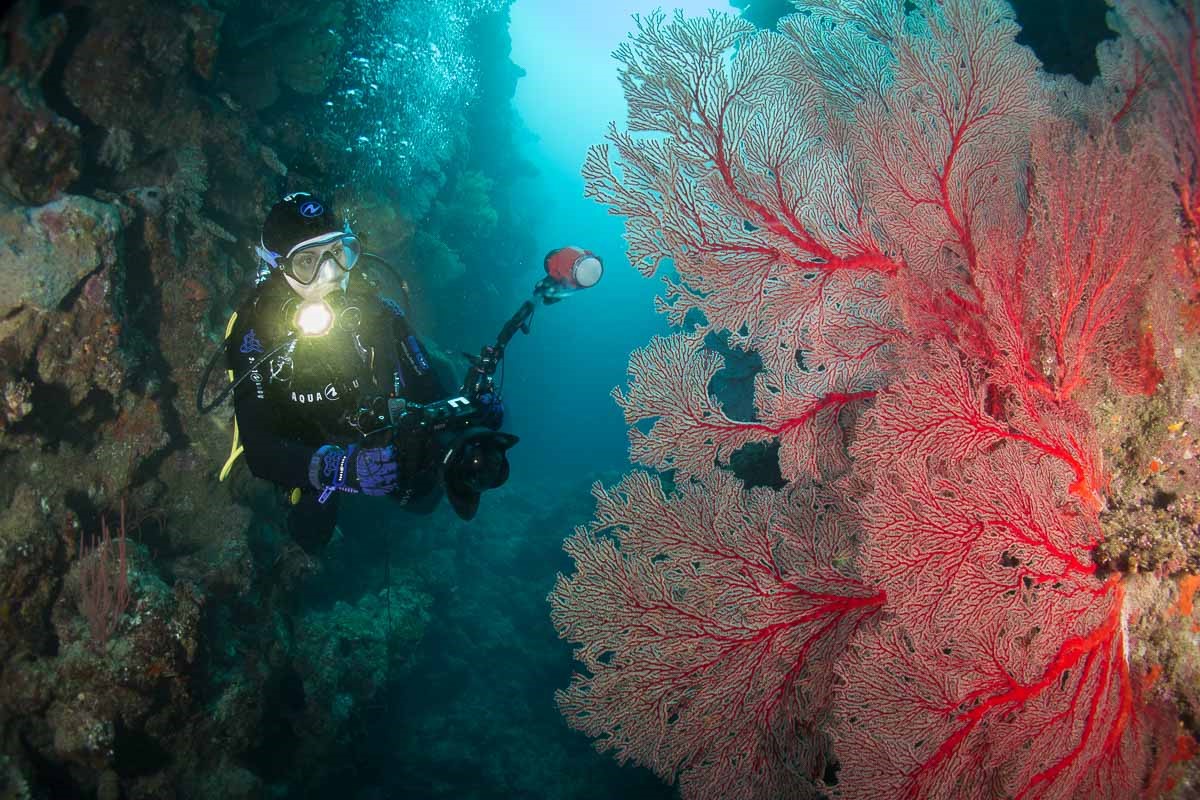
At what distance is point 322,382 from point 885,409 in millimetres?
3528

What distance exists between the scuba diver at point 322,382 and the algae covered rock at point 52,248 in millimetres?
1656

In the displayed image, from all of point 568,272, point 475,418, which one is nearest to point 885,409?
point 568,272

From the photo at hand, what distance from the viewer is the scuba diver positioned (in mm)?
3486

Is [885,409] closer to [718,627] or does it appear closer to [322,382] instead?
[718,627]

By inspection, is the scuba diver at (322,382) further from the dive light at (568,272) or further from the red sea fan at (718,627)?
the red sea fan at (718,627)

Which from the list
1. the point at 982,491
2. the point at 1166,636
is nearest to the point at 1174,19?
the point at 982,491

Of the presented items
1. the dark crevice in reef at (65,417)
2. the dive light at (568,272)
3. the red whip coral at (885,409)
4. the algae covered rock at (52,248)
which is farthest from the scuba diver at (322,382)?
the dark crevice in reef at (65,417)

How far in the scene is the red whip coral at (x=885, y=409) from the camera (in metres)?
2.37

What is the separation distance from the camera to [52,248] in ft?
14.1

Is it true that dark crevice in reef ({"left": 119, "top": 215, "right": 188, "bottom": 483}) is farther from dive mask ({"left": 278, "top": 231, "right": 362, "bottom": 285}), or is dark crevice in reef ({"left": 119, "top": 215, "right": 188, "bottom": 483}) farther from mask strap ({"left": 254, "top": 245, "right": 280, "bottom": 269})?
dive mask ({"left": 278, "top": 231, "right": 362, "bottom": 285})

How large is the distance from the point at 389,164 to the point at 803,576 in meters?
12.8

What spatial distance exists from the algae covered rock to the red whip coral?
4425 millimetres

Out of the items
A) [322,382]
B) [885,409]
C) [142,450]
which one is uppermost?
[142,450]

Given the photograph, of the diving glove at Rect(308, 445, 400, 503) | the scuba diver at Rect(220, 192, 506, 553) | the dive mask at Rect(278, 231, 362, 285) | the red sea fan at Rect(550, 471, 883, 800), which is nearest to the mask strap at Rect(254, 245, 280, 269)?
the scuba diver at Rect(220, 192, 506, 553)
